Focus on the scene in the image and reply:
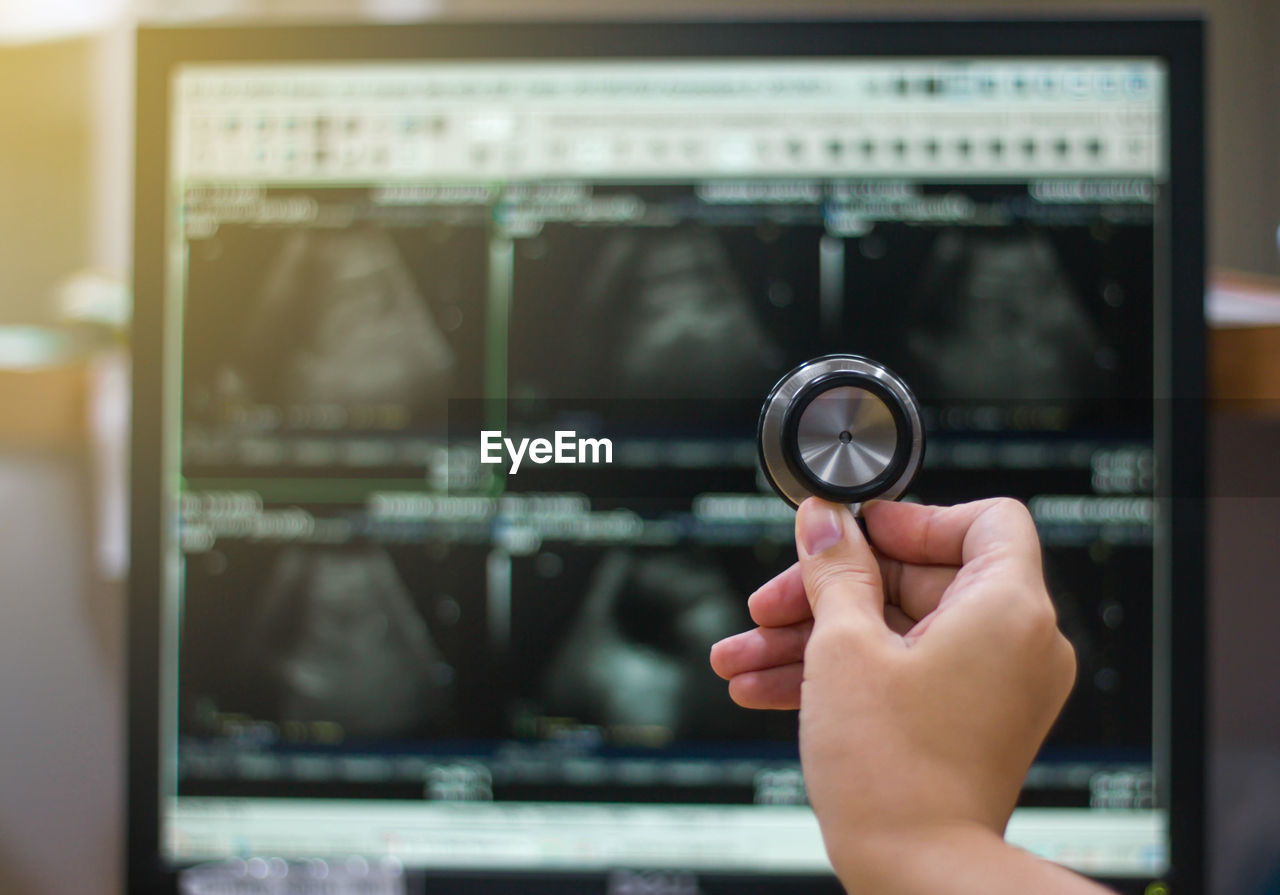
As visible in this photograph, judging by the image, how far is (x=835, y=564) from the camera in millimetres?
357

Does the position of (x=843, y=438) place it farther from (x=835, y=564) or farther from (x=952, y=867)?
(x=952, y=867)

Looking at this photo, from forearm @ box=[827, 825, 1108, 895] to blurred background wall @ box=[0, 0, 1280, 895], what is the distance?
70 cm

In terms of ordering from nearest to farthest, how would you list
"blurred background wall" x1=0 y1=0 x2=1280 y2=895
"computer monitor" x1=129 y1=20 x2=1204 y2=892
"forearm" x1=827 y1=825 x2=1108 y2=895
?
"forearm" x1=827 y1=825 x2=1108 y2=895 < "computer monitor" x1=129 y1=20 x2=1204 y2=892 < "blurred background wall" x1=0 y1=0 x2=1280 y2=895

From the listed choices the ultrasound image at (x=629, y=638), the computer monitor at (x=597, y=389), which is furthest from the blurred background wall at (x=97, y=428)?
the ultrasound image at (x=629, y=638)

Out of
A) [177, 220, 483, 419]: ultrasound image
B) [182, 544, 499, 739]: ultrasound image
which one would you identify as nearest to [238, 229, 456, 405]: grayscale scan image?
[177, 220, 483, 419]: ultrasound image

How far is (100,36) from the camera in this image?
925 millimetres

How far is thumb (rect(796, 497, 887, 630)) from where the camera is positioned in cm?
34

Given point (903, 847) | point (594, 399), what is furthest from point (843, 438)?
point (594, 399)

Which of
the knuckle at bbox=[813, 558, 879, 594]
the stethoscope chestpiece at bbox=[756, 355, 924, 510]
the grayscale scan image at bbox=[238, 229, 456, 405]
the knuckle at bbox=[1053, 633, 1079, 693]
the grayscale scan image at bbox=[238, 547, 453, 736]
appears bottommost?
the grayscale scan image at bbox=[238, 547, 453, 736]

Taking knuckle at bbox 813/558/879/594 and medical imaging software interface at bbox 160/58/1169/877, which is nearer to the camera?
knuckle at bbox 813/558/879/594

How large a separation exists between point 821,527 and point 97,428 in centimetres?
84

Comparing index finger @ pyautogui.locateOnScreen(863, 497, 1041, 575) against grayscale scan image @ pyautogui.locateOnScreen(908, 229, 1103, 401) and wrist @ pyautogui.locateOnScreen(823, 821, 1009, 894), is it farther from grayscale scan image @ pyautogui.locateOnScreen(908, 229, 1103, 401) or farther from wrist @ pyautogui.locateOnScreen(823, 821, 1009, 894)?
grayscale scan image @ pyautogui.locateOnScreen(908, 229, 1103, 401)

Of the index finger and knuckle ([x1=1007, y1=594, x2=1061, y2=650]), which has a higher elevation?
the index finger

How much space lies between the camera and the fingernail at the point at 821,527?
362 mm
